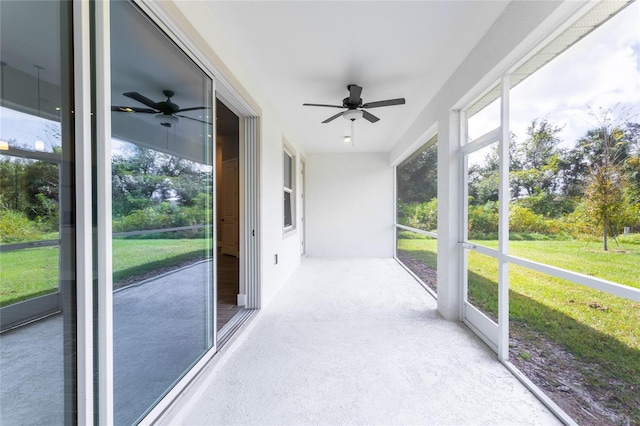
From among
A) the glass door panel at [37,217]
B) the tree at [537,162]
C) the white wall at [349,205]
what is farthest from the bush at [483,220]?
the white wall at [349,205]

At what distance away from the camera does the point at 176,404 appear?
1.53m

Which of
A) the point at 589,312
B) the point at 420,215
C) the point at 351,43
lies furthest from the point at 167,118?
the point at 420,215

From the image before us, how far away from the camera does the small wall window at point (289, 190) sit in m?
4.55

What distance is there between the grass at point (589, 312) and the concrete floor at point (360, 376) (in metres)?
0.37

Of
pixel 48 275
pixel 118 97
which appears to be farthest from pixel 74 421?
pixel 118 97

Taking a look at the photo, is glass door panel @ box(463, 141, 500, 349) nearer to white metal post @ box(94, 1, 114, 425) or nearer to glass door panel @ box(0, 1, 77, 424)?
white metal post @ box(94, 1, 114, 425)

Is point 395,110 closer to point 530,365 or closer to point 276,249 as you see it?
point 276,249

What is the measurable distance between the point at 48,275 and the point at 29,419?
47 cm

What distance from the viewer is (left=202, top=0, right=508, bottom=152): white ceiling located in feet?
5.93

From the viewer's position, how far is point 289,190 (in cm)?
476

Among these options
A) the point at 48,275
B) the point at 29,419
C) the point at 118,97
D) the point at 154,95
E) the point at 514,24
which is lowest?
the point at 29,419

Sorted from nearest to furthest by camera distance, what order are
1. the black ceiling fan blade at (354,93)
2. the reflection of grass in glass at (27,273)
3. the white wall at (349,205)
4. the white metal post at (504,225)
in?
1. the reflection of grass in glass at (27,273)
2. the white metal post at (504,225)
3. the black ceiling fan blade at (354,93)
4. the white wall at (349,205)

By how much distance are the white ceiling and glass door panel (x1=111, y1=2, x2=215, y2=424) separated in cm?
60

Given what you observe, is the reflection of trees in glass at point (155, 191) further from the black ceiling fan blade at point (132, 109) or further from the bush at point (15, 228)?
the bush at point (15, 228)
